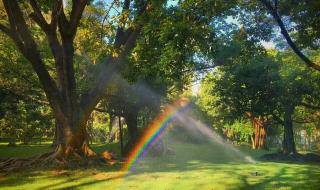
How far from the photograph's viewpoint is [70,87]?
2239cm

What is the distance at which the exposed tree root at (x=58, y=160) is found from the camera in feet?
67.9

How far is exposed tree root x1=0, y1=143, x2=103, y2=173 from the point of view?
67.9 ft

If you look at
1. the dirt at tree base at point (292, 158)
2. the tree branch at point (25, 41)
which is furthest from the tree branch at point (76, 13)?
the dirt at tree base at point (292, 158)

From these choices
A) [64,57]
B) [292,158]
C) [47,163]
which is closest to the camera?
[47,163]

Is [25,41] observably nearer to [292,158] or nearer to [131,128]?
[131,128]

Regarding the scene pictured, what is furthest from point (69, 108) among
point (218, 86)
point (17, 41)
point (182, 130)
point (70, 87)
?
point (182, 130)

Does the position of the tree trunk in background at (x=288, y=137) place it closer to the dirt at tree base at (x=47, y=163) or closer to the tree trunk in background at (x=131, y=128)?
the tree trunk in background at (x=131, y=128)

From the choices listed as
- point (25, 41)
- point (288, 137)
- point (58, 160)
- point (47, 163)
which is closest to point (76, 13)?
point (25, 41)

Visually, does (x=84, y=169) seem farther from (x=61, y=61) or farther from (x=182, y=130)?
(x=182, y=130)

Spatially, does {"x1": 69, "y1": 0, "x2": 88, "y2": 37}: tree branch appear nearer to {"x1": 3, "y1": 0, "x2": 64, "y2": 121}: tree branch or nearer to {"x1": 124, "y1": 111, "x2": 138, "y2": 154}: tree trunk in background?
{"x1": 3, "y1": 0, "x2": 64, "y2": 121}: tree branch

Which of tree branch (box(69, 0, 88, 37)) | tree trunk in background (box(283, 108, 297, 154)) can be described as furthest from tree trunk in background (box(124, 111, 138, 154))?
tree trunk in background (box(283, 108, 297, 154))

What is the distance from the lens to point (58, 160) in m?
21.1

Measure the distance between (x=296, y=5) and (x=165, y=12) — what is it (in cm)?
634

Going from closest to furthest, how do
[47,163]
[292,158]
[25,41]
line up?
1. [25,41]
2. [47,163]
3. [292,158]
